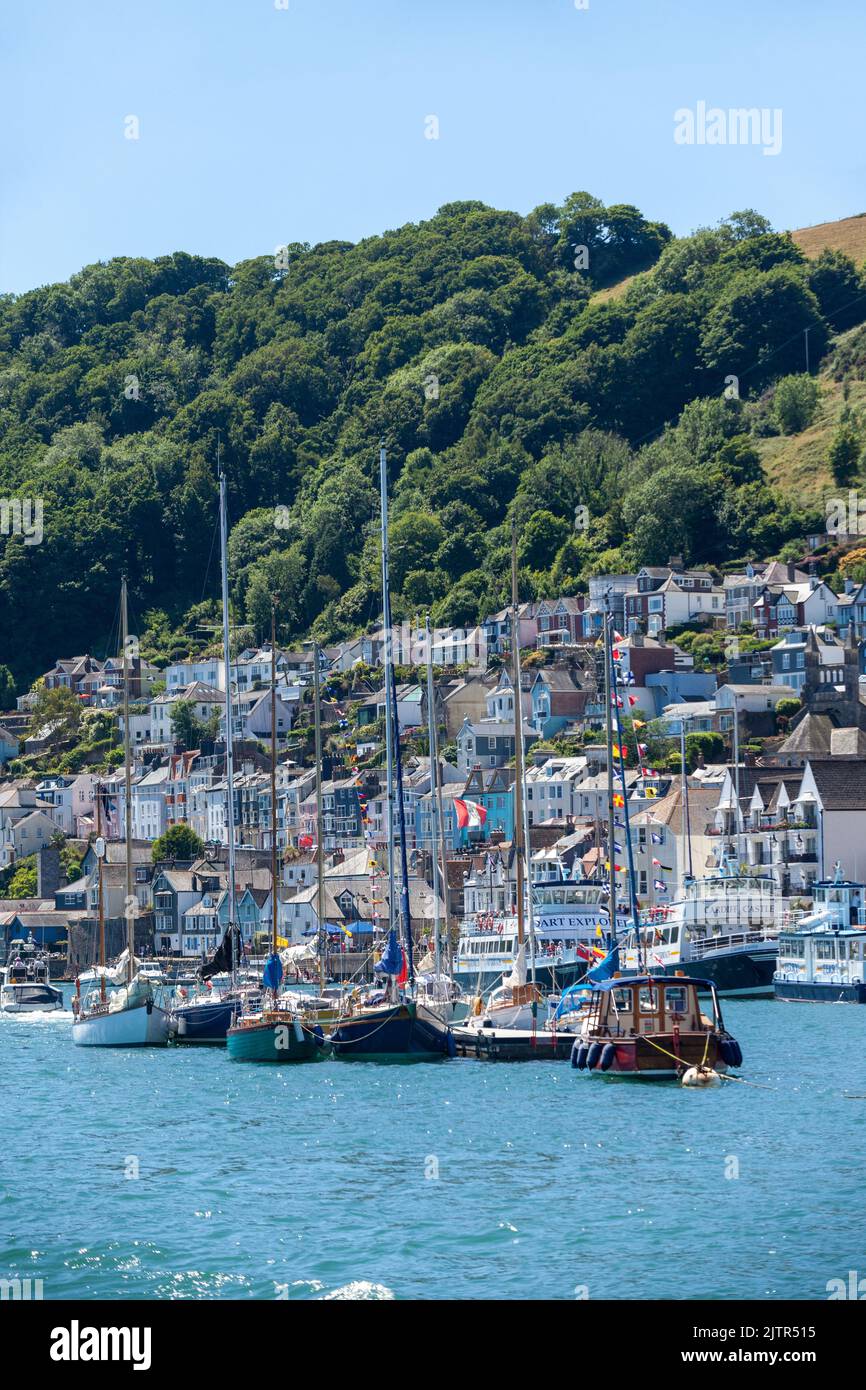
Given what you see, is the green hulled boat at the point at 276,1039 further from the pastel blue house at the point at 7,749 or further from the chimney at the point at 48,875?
the pastel blue house at the point at 7,749

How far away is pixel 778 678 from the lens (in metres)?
146

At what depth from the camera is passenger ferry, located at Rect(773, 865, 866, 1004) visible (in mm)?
85000

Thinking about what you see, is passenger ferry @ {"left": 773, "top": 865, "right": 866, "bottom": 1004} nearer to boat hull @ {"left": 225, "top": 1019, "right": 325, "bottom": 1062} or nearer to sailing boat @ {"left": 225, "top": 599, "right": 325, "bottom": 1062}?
sailing boat @ {"left": 225, "top": 599, "right": 325, "bottom": 1062}

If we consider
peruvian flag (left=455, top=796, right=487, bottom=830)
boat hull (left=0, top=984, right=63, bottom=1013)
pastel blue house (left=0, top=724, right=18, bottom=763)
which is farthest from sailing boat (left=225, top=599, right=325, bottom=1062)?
pastel blue house (left=0, top=724, right=18, bottom=763)

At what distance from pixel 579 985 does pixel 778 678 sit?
84.8 metres

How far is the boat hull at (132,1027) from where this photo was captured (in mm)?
67688

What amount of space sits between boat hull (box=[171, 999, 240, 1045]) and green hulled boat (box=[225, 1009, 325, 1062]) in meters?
6.67

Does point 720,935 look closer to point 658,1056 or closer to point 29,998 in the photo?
point 29,998

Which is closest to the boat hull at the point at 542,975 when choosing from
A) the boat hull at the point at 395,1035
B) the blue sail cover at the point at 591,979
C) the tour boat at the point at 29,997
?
the blue sail cover at the point at 591,979

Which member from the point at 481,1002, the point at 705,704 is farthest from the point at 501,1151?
the point at 705,704

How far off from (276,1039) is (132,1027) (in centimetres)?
1115

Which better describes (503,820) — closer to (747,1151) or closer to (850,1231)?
(747,1151)

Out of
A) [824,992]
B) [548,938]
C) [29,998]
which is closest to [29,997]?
[29,998]

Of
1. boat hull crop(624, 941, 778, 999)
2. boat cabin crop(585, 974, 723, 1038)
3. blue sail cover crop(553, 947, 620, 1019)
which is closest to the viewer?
boat cabin crop(585, 974, 723, 1038)
